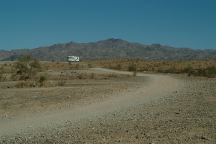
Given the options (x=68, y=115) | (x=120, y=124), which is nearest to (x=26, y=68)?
(x=68, y=115)

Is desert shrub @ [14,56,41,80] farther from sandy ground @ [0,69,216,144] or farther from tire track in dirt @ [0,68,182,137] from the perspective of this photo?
sandy ground @ [0,69,216,144]

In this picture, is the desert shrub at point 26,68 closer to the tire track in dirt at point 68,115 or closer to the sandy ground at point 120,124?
the tire track in dirt at point 68,115

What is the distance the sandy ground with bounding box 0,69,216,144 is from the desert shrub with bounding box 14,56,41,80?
2865 centimetres

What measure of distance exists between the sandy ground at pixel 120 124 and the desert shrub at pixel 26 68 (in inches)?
1128

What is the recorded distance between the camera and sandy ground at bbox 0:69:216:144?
13.8 m

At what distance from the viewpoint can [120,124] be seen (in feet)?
54.5

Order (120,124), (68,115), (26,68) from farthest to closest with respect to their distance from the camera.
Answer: (26,68) → (68,115) → (120,124)

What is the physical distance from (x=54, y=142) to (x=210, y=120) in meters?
6.14

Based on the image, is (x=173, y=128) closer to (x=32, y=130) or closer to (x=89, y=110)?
(x=32, y=130)

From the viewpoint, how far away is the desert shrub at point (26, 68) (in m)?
52.3

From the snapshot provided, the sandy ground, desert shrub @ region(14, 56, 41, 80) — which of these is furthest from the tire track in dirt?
desert shrub @ region(14, 56, 41, 80)

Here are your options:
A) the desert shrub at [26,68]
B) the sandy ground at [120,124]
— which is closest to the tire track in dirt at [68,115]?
the sandy ground at [120,124]

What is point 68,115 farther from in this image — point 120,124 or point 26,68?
point 26,68

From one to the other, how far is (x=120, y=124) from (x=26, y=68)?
129 feet
